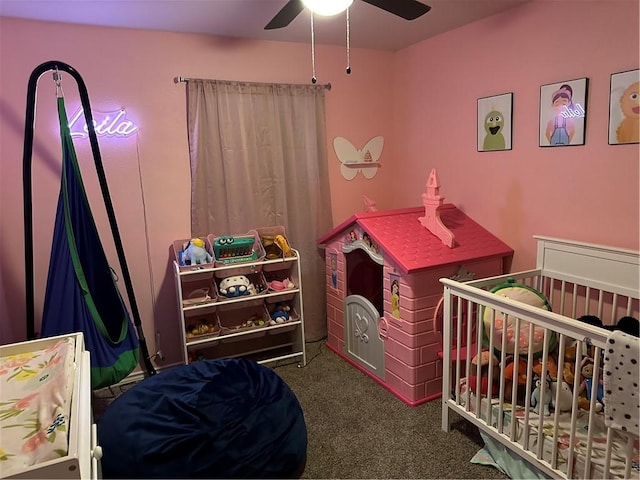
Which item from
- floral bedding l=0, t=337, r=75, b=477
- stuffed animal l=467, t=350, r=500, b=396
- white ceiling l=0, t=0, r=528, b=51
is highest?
white ceiling l=0, t=0, r=528, b=51

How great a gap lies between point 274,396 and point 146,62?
216 cm

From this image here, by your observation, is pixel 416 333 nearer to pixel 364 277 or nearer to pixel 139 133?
pixel 364 277

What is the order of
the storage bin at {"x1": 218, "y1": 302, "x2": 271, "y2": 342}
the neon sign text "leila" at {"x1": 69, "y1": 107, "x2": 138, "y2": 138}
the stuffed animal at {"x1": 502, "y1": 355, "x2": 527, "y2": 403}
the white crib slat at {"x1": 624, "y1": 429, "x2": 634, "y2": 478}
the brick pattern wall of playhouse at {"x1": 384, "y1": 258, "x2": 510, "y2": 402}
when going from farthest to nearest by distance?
1. the storage bin at {"x1": 218, "y1": 302, "x2": 271, "y2": 342}
2. the neon sign text "leila" at {"x1": 69, "y1": 107, "x2": 138, "y2": 138}
3. the brick pattern wall of playhouse at {"x1": 384, "y1": 258, "x2": 510, "y2": 402}
4. the stuffed animal at {"x1": 502, "y1": 355, "x2": 527, "y2": 403}
5. the white crib slat at {"x1": 624, "y1": 429, "x2": 634, "y2": 478}

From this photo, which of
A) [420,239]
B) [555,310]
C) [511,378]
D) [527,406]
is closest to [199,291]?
[420,239]

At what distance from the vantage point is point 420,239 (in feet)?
9.09

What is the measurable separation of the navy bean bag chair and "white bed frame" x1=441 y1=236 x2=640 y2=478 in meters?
0.84

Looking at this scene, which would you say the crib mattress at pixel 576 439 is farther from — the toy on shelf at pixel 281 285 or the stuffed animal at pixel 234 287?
the stuffed animal at pixel 234 287

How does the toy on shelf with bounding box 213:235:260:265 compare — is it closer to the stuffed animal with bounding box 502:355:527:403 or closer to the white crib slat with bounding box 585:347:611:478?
the stuffed animal with bounding box 502:355:527:403

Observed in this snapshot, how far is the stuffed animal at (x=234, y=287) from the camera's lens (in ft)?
9.62

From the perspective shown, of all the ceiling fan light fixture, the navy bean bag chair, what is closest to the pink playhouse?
the navy bean bag chair

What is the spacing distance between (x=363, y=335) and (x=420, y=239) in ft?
2.46

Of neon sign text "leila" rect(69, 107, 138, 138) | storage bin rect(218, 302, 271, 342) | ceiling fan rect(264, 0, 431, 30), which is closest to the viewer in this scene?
ceiling fan rect(264, 0, 431, 30)

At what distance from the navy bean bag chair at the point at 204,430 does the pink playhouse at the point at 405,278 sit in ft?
2.50

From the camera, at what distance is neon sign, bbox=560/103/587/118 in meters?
2.37
